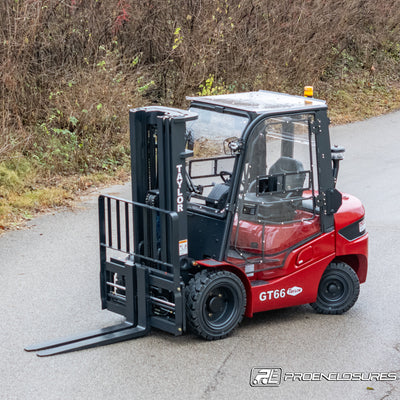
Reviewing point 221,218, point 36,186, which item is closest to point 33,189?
point 36,186

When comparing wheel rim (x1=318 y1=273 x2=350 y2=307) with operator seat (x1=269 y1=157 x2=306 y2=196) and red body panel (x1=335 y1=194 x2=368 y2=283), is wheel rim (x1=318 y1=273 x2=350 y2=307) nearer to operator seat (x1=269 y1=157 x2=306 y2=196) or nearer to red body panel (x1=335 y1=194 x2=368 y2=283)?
red body panel (x1=335 y1=194 x2=368 y2=283)

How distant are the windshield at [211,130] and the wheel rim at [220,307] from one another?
129cm

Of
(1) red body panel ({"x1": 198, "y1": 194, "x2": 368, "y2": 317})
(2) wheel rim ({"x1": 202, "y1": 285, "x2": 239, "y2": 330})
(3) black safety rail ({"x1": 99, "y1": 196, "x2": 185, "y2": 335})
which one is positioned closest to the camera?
(3) black safety rail ({"x1": 99, "y1": 196, "x2": 185, "y2": 335})

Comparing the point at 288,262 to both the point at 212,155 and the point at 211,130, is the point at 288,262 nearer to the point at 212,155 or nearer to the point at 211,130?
the point at 212,155

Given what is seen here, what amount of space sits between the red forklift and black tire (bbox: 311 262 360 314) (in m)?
0.19

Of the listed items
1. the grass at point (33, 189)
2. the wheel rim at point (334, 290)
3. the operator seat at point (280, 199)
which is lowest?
the wheel rim at point (334, 290)

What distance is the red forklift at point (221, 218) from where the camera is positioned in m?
6.63

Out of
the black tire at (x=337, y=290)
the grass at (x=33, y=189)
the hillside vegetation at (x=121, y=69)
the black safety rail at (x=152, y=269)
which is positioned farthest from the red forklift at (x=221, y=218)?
the hillside vegetation at (x=121, y=69)

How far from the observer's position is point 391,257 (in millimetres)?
9633

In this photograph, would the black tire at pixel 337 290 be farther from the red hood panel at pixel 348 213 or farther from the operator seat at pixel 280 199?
the operator seat at pixel 280 199

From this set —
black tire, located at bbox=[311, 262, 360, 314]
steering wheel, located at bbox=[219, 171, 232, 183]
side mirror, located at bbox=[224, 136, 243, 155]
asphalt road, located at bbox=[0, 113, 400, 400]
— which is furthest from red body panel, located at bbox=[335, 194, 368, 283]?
side mirror, located at bbox=[224, 136, 243, 155]

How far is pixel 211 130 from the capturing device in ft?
23.1

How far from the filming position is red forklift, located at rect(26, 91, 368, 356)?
21.8 feet

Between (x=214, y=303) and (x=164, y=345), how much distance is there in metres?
0.60
